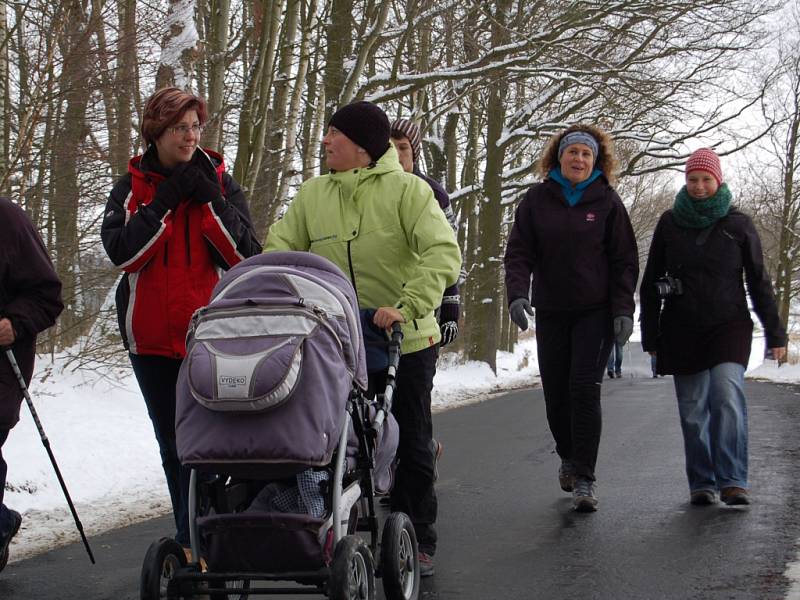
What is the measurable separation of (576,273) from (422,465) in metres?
1.97

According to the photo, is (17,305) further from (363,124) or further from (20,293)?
(363,124)

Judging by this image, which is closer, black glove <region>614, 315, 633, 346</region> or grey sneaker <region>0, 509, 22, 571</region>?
grey sneaker <region>0, 509, 22, 571</region>

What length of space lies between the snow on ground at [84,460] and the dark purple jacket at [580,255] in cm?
270

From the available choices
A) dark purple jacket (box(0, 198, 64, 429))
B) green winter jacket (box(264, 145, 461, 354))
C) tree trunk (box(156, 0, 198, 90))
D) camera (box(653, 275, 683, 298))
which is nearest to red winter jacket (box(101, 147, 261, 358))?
green winter jacket (box(264, 145, 461, 354))

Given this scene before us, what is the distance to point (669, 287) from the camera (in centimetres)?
684

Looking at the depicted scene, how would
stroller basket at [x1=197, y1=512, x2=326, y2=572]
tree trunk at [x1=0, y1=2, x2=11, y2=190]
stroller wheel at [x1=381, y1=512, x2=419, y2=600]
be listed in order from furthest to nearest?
tree trunk at [x1=0, y1=2, x2=11, y2=190], stroller wheel at [x1=381, y1=512, x2=419, y2=600], stroller basket at [x1=197, y1=512, x2=326, y2=572]

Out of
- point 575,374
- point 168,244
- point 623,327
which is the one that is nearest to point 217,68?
point 575,374

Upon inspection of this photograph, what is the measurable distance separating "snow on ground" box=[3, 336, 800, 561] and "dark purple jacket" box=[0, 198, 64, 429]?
1.07m

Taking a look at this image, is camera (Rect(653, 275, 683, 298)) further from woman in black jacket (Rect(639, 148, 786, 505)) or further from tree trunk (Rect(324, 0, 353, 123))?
tree trunk (Rect(324, 0, 353, 123))

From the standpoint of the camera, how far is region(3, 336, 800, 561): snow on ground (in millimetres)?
6504

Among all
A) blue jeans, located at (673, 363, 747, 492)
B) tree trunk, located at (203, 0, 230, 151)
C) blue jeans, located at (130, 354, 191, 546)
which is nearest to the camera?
blue jeans, located at (130, 354, 191, 546)

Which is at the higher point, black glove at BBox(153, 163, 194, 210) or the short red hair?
the short red hair

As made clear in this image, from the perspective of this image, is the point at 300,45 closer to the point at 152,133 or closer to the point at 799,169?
the point at 152,133

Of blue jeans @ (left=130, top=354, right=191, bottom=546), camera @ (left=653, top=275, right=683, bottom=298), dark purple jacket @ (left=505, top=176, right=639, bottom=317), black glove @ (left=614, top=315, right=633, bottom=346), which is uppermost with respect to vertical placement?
dark purple jacket @ (left=505, top=176, right=639, bottom=317)
